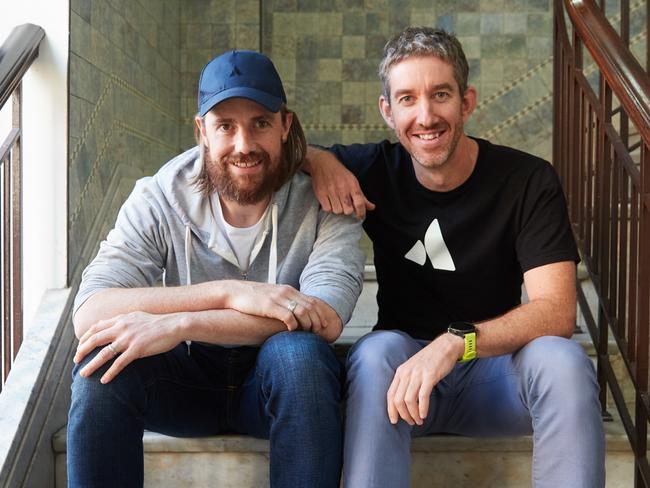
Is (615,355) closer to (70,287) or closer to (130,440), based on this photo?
(130,440)

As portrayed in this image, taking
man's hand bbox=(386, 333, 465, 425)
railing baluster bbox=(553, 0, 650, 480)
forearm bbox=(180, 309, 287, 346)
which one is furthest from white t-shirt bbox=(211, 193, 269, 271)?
railing baluster bbox=(553, 0, 650, 480)

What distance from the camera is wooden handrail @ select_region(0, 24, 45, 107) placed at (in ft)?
6.45

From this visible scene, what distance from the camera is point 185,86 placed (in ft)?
13.8

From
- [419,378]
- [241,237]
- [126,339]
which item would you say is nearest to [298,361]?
[419,378]

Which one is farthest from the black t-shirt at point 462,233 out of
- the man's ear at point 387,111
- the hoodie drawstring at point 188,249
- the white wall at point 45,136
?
the white wall at point 45,136

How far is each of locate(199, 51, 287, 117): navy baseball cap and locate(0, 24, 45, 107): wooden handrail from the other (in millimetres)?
485

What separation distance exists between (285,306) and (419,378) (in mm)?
316

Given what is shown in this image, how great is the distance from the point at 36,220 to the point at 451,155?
1.14 metres

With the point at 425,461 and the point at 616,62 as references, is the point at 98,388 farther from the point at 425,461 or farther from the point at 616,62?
the point at 616,62

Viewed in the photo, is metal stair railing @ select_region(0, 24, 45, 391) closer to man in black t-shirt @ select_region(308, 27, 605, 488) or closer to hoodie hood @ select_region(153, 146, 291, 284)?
hoodie hood @ select_region(153, 146, 291, 284)

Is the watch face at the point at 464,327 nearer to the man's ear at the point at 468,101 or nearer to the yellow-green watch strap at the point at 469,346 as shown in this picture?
the yellow-green watch strap at the point at 469,346

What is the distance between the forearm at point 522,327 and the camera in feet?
5.58

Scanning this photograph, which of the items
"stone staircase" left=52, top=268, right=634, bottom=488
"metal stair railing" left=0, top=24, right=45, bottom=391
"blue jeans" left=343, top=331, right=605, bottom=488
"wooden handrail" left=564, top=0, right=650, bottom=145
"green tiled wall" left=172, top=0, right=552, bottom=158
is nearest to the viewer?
"blue jeans" left=343, top=331, right=605, bottom=488

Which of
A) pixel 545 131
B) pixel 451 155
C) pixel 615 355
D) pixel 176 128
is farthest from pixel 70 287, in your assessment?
pixel 545 131
